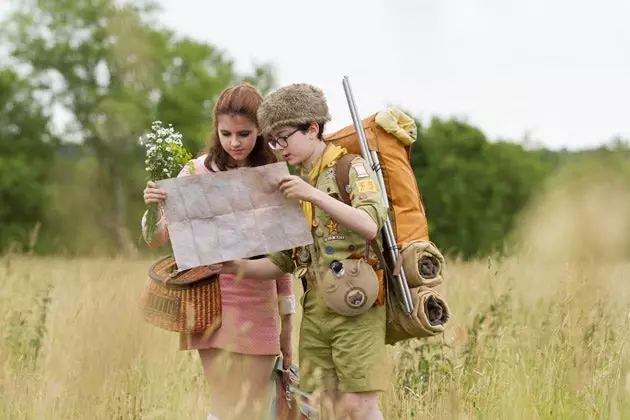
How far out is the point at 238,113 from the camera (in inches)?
159

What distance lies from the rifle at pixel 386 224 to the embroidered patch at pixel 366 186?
10 cm

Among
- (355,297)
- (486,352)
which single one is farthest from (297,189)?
(486,352)

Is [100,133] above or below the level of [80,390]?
above

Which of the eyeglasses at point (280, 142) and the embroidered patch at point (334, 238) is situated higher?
the eyeglasses at point (280, 142)

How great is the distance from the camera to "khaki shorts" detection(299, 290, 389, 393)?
3576 mm

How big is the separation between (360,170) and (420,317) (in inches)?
23.5

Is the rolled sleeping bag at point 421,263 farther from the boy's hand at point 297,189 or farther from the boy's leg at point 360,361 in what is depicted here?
the boy's hand at point 297,189

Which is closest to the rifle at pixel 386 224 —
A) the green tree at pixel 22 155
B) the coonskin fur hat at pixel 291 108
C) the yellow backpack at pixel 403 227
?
the yellow backpack at pixel 403 227

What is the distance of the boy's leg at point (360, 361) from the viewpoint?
357 centimetres

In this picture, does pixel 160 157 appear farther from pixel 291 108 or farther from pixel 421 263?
pixel 421 263

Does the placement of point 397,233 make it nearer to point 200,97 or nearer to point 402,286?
point 402,286

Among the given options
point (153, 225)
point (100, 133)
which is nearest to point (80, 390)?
point (153, 225)

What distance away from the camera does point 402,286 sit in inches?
143

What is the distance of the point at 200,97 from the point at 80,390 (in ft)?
139
